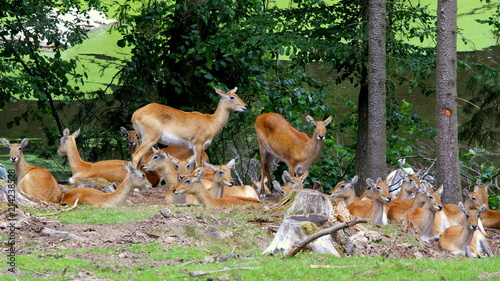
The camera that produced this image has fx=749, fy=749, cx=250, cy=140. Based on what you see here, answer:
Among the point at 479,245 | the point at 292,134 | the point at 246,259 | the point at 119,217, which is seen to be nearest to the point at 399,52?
the point at 292,134

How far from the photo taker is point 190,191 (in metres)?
10.2

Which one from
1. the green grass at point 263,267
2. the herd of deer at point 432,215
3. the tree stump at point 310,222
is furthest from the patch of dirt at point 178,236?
the herd of deer at point 432,215

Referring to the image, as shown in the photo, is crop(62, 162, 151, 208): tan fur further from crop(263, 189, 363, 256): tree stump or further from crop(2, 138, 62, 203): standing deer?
crop(263, 189, 363, 256): tree stump

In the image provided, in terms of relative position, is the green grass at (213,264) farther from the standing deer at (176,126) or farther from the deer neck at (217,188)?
the standing deer at (176,126)

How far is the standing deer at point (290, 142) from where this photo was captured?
42.5 ft

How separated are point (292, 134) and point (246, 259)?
6.84 meters

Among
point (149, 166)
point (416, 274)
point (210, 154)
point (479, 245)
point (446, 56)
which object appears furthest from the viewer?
point (210, 154)

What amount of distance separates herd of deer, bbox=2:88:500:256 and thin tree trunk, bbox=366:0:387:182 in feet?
1.95

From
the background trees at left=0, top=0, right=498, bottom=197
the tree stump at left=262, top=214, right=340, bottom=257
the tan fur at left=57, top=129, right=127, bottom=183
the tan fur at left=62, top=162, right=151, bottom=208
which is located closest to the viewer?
the tree stump at left=262, top=214, right=340, bottom=257

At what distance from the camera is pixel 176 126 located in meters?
12.8

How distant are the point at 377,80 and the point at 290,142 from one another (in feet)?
7.61

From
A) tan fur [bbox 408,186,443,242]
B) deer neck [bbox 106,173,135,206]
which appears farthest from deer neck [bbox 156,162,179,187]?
tan fur [bbox 408,186,443,242]

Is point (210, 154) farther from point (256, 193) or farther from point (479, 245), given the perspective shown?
point (479, 245)

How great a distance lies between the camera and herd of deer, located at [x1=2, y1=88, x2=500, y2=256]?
10078 millimetres
